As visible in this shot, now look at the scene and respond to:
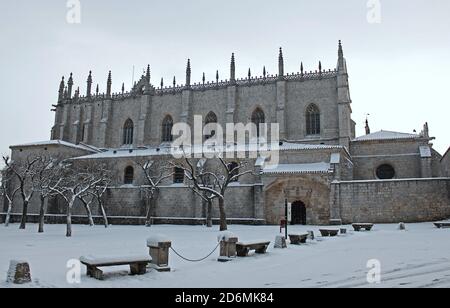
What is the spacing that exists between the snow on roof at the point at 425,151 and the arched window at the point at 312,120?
8.59 meters

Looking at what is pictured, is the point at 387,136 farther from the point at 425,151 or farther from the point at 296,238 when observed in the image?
the point at 296,238

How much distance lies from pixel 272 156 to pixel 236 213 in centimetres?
542

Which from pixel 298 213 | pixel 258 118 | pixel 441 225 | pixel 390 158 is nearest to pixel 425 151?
pixel 390 158

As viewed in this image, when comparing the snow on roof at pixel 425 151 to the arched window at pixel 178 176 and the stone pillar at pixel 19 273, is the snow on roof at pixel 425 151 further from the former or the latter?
the stone pillar at pixel 19 273

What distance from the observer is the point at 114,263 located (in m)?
7.54

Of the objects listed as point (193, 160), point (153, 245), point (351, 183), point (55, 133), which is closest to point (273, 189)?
point (351, 183)

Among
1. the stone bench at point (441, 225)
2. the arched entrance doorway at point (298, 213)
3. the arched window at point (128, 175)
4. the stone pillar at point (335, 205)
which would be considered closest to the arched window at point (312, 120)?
the arched entrance doorway at point (298, 213)

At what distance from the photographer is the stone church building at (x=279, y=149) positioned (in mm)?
25656

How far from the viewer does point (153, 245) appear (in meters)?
8.78

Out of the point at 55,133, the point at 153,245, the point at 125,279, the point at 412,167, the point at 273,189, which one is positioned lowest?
the point at 125,279

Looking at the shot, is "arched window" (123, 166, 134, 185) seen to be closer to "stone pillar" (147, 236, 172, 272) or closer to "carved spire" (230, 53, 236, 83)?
"carved spire" (230, 53, 236, 83)

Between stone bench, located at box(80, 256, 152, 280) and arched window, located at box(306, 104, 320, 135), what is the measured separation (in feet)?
92.3
